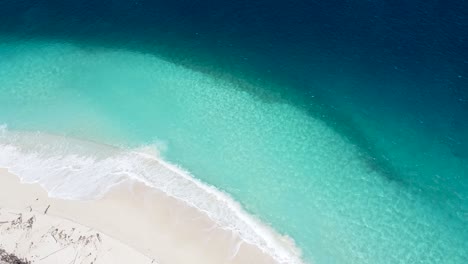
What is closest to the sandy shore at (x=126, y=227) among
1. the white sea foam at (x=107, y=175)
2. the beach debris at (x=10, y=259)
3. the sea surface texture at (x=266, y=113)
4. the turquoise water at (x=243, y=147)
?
the beach debris at (x=10, y=259)

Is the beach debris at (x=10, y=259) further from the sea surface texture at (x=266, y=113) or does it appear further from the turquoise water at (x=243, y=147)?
the turquoise water at (x=243, y=147)

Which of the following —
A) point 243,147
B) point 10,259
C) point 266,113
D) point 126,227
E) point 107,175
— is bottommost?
point 10,259

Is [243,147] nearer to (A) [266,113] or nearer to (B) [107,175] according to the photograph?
(A) [266,113]

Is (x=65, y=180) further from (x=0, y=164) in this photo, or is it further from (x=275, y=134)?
(x=275, y=134)

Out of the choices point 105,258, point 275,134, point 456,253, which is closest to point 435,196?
point 456,253

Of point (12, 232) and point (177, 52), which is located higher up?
point (177, 52)

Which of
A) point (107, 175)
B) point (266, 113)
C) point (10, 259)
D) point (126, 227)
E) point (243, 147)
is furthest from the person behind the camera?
point (266, 113)

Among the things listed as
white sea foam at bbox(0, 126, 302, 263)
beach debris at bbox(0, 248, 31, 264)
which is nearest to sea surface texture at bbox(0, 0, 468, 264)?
white sea foam at bbox(0, 126, 302, 263)

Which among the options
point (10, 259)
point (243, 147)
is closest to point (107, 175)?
point (10, 259)
